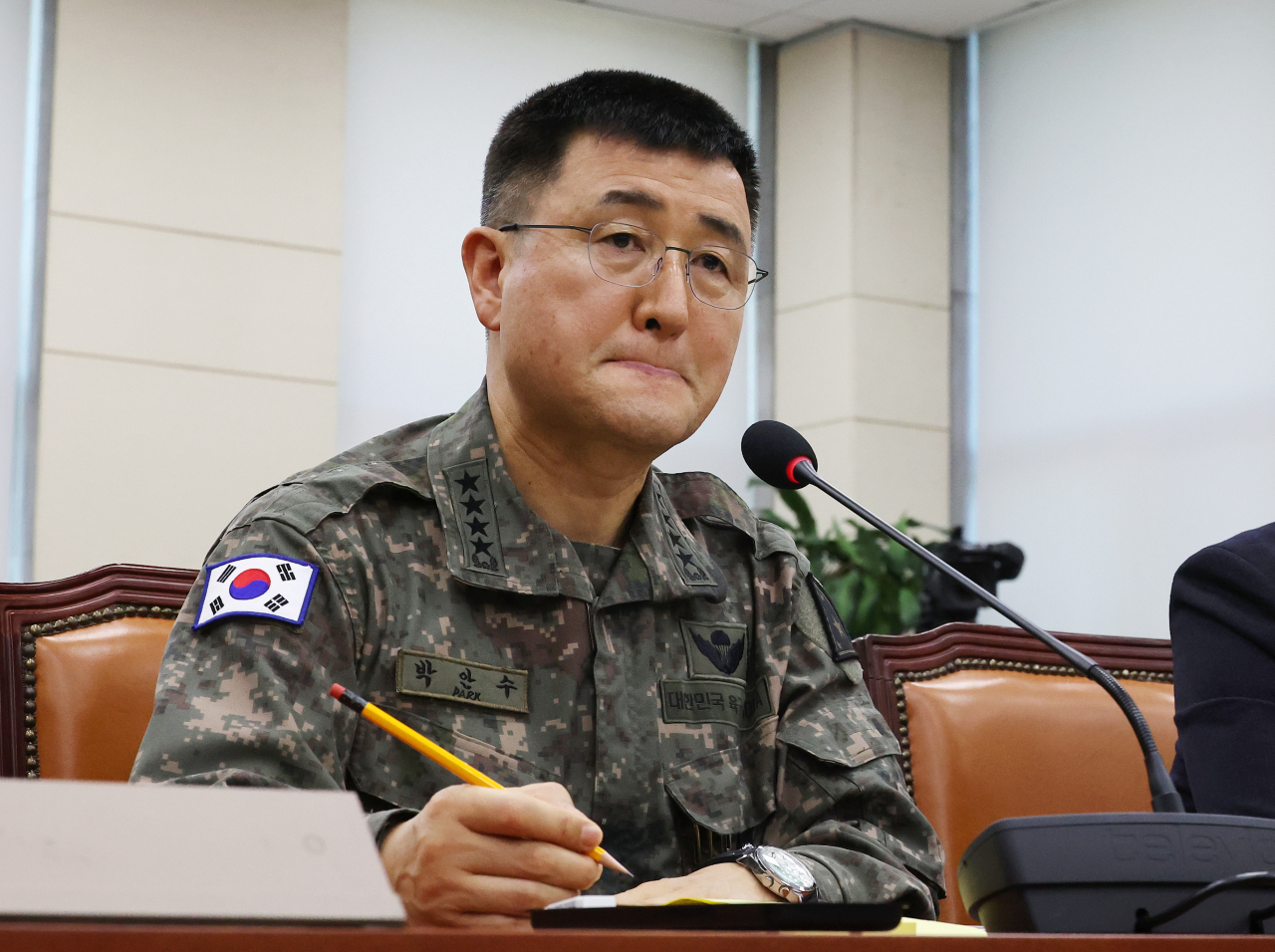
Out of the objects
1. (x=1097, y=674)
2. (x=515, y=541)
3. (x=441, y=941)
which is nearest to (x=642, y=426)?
(x=515, y=541)

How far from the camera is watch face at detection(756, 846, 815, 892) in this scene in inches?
47.6

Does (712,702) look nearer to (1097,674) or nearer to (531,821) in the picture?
(1097,674)

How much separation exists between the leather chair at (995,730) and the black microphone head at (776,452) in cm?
42

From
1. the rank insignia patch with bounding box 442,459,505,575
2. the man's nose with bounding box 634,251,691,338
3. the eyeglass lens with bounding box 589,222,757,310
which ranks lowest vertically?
the rank insignia patch with bounding box 442,459,505,575

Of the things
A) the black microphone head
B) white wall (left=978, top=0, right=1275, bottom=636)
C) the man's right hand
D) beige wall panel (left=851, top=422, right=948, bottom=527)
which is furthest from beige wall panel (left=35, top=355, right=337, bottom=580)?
the man's right hand

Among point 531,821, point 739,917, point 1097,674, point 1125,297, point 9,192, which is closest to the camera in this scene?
point 739,917

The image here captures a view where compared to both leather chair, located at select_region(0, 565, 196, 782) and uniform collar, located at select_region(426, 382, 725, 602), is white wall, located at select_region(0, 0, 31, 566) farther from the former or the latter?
uniform collar, located at select_region(426, 382, 725, 602)

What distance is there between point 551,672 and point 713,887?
290mm

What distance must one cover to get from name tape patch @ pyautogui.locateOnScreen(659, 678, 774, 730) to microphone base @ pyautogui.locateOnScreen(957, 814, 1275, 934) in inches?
26.4

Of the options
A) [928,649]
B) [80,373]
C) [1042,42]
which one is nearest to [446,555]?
[928,649]

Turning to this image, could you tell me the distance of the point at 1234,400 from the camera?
14.8ft

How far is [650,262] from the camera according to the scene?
1.45 meters

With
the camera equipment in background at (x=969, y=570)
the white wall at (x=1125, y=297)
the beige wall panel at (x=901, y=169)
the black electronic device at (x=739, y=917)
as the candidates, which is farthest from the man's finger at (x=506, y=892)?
the beige wall panel at (x=901, y=169)

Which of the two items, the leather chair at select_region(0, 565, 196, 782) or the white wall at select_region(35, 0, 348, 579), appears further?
the white wall at select_region(35, 0, 348, 579)
